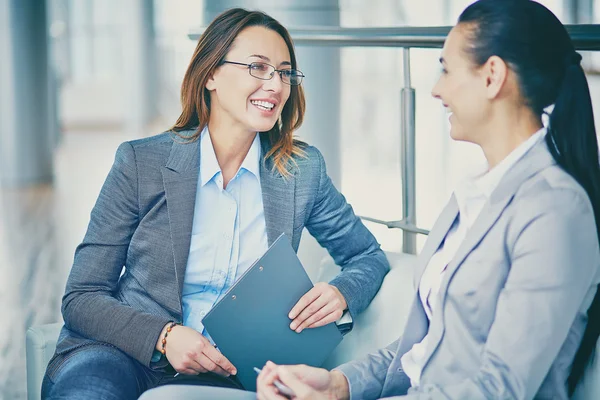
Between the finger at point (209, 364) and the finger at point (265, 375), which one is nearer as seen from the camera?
the finger at point (265, 375)

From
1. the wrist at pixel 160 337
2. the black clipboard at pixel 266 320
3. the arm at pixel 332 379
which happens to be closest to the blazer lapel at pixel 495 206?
the arm at pixel 332 379

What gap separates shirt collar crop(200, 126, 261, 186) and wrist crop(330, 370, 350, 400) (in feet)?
2.07

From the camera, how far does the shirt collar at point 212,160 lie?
2.05 metres

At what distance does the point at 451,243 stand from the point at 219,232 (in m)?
0.65

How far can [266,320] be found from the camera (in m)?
1.85

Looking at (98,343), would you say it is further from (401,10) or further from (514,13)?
(401,10)

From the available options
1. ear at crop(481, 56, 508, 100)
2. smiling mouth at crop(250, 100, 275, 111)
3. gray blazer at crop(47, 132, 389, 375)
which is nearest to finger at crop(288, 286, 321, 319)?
gray blazer at crop(47, 132, 389, 375)

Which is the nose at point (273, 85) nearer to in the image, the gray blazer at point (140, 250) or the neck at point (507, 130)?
the gray blazer at point (140, 250)

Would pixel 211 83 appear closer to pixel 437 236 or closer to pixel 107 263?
pixel 107 263

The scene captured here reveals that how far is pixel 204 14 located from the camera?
411 centimetres

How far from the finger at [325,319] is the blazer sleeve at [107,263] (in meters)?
0.33

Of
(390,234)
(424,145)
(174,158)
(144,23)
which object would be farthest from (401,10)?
(174,158)

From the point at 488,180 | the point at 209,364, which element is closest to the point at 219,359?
the point at 209,364

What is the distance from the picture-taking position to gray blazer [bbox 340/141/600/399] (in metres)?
1.33
